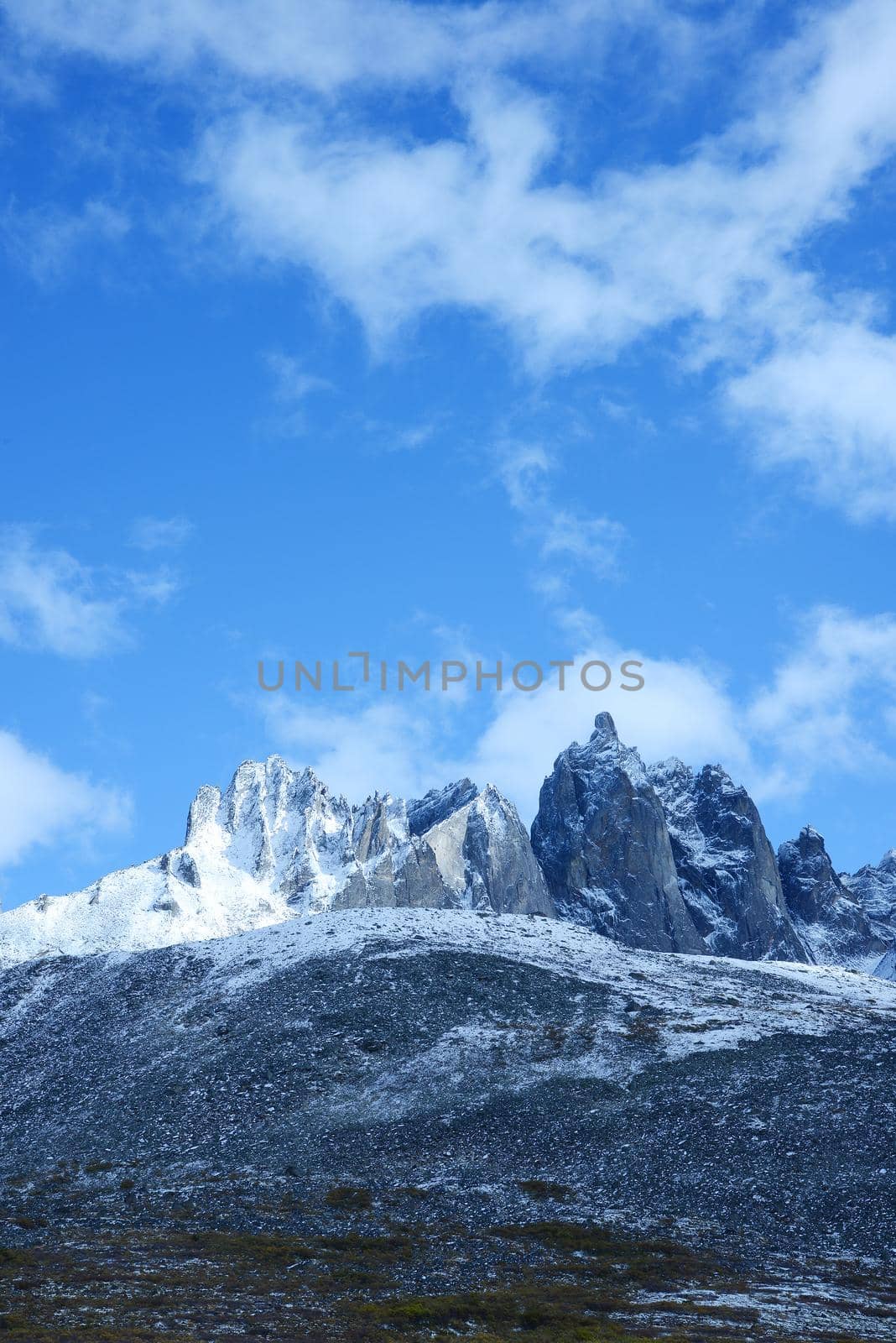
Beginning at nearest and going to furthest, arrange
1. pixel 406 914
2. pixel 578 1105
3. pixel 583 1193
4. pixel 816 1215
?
1. pixel 816 1215
2. pixel 583 1193
3. pixel 578 1105
4. pixel 406 914

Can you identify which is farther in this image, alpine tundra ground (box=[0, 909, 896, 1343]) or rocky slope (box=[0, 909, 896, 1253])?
rocky slope (box=[0, 909, 896, 1253])

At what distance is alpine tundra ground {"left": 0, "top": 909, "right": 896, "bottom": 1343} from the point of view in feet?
117

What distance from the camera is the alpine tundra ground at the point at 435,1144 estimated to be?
35.8 meters

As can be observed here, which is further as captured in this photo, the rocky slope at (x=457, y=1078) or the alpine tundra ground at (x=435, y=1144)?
the rocky slope at (x=457, y=1078)

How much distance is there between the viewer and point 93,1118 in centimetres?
6303

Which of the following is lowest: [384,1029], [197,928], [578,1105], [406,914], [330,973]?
[578,1105]

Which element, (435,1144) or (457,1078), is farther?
(457,1078)

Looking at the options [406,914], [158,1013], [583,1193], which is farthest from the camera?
[406,914]

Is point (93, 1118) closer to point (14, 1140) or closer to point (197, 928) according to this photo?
point (14, 1140)

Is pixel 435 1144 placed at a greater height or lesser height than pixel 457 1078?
lesser

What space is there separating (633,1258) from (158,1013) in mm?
43925

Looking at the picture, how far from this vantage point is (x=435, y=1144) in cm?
5572

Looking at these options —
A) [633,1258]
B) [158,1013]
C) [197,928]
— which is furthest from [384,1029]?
[197,928]

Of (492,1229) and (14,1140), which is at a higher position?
(14,1140)
